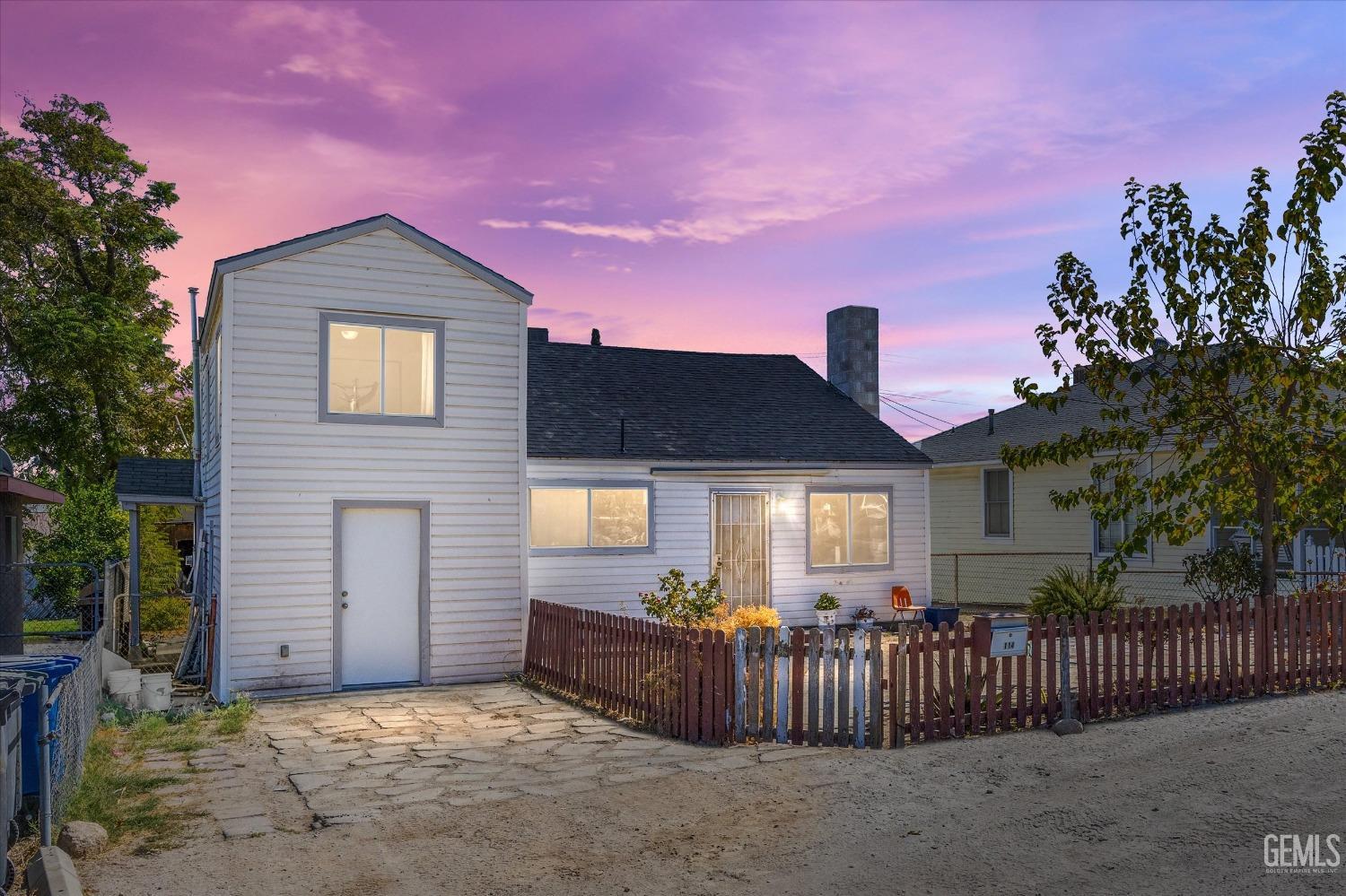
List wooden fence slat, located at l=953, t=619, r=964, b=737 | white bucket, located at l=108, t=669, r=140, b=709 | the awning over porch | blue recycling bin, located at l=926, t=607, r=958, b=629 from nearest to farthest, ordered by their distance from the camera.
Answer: wooden fence slat, located at l=953, t=619, r=964, b=737 < white bucket, located at l=108, t=669, r=140, b=709 < the awning over porch < blue recycling bin, located at l=926, t=607, r=958, b=629

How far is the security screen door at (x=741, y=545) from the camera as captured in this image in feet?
62.5

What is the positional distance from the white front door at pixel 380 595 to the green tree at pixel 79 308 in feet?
60.5

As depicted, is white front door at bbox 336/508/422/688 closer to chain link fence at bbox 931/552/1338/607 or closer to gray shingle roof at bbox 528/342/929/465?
gray shingle roof at bbox 528/342/929/465

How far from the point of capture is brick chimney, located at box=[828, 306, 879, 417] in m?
23.5

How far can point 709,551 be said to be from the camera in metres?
18.9

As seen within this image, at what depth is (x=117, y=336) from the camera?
28703mm

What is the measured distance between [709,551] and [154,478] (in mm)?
9581

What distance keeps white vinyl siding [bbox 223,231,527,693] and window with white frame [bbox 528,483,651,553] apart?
3.16 meters

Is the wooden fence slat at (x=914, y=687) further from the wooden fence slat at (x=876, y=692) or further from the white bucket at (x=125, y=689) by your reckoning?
the white bucket at (x=125, y=689)

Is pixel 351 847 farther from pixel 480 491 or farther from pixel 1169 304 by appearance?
pixel 1169 304

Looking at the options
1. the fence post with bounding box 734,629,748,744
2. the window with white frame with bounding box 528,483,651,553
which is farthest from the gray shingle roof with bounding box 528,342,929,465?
the fence post with bounding box 734,629,748,744

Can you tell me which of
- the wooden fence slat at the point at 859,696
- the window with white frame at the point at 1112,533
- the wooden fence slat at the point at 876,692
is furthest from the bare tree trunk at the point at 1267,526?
the window with white frame at the point at 1112,533

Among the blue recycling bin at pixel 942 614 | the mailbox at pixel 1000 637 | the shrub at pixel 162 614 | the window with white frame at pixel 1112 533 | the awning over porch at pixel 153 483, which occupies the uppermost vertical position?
the awning over porch at pixel 153 483

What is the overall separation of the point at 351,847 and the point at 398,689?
6.64 m
